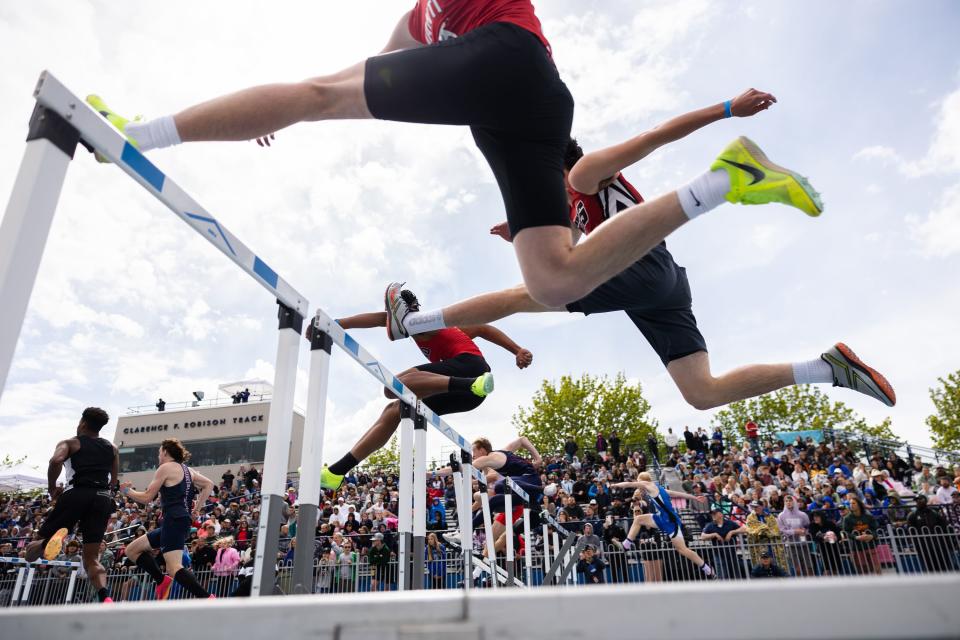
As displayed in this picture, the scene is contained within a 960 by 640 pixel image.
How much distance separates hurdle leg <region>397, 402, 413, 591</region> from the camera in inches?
155

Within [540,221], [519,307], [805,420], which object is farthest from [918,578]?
[805,420]

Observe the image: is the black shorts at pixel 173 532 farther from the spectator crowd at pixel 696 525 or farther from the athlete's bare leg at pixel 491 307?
the athlete's bare leg at pixel 491 307

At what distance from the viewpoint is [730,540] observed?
423 inches

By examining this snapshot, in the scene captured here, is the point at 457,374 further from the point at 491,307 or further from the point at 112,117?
the point at 112,117

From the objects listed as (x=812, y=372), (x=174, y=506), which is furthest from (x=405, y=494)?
(x=174, y=506)

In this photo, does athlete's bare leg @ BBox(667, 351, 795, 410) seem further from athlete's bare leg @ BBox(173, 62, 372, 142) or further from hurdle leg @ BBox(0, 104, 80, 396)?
hurdle leg @ BBox(0, 104, 80, 396)

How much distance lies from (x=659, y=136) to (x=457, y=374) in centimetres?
281

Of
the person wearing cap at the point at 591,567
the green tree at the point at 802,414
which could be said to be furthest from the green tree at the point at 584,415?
the person wearing cap at the point at 591,567

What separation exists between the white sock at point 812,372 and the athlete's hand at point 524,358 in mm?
2133

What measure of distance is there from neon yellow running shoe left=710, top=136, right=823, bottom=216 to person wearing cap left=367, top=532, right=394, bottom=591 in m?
10.2

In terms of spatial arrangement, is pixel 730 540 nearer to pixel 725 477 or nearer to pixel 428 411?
pixel 725 477

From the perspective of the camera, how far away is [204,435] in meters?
41.9

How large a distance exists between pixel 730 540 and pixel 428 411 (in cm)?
845

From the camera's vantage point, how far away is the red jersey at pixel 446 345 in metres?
5.36
